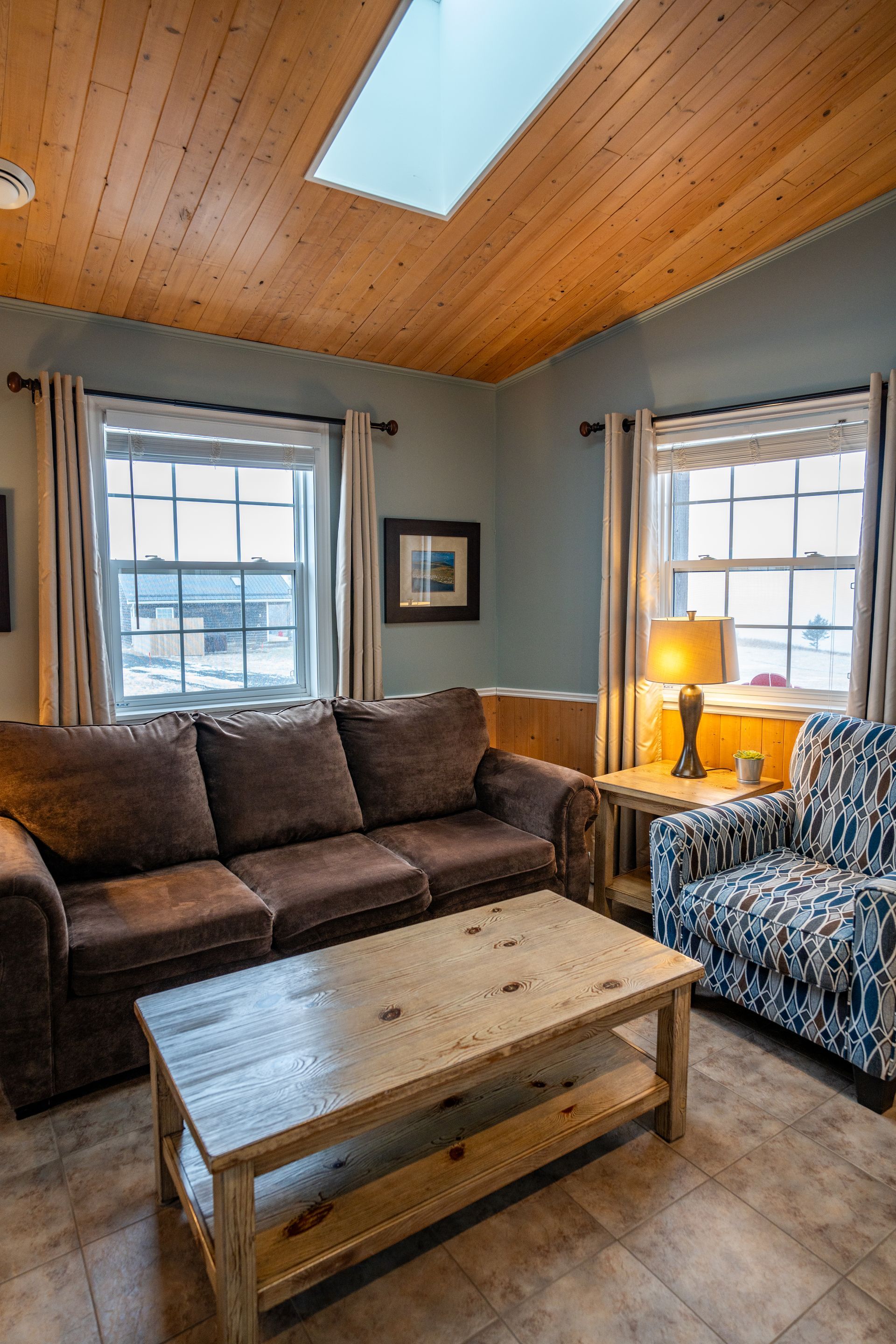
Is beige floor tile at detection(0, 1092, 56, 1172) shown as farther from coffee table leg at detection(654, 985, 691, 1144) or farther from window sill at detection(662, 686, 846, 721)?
window sill at detection(662, 686, 846, 721)

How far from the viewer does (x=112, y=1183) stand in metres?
1.85

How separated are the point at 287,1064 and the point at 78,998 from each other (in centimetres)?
93

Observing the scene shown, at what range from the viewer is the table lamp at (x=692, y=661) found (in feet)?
9.84

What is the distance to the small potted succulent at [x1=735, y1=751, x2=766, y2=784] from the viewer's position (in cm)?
305

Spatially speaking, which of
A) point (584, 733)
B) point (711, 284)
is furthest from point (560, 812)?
point (711, 284)

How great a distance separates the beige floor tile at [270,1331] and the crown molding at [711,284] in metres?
3.59

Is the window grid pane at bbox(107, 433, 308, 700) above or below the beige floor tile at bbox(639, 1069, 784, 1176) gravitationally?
above

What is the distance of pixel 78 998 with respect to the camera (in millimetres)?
2125

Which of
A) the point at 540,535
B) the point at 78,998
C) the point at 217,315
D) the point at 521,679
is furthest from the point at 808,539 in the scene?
the point at 78,998

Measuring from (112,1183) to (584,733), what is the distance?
8.79 ft

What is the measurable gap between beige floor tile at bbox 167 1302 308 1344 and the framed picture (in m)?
2.85

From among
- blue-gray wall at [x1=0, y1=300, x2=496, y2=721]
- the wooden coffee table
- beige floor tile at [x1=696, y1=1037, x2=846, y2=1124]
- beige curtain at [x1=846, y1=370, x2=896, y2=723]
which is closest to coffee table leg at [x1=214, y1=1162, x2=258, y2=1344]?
the wooden coffee table

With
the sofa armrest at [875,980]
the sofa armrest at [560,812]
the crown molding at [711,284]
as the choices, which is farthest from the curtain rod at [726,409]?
the sofa armrest at [875,980]

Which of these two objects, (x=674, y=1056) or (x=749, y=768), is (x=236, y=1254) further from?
(x=749, y=768)
